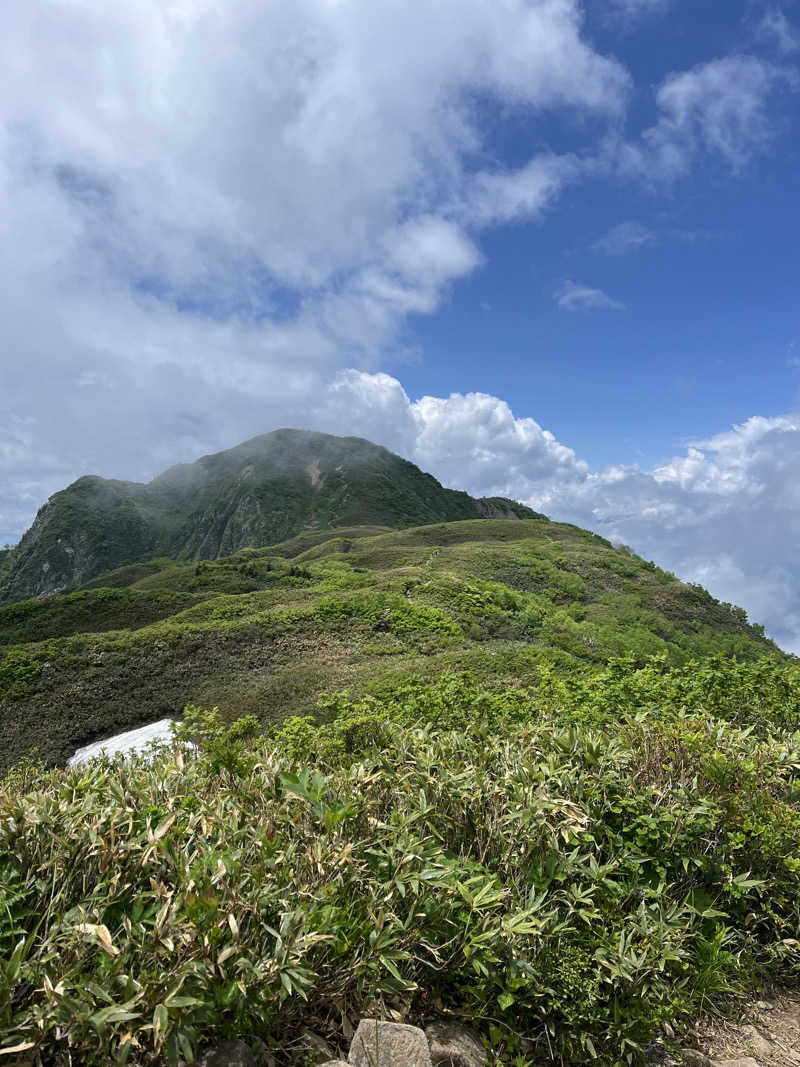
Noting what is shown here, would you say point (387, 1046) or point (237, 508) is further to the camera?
point (237, 508)

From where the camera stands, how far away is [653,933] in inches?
119

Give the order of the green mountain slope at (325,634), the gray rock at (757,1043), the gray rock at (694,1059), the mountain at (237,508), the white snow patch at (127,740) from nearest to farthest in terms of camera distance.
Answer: the gray rock at (694,1059) → the gray rock at (757,1043) → the white snow patch at (127,740) → the green mountain slope at (325,634) → the mountain at (237,508)

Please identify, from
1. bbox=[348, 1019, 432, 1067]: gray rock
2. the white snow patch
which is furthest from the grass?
the white snow patch

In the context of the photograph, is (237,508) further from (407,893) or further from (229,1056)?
(229,1056)

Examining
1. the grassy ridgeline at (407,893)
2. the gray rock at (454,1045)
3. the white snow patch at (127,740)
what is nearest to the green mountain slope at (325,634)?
the white snow patch at (127,740)

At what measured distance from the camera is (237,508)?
4119 inches

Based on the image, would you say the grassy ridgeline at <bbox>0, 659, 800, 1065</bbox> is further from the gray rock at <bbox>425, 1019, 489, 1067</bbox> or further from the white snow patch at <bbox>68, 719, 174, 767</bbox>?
the white snow patch at <bbox>68, 719, 174, 767</bbox>

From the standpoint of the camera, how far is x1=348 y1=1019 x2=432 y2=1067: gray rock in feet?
7.72

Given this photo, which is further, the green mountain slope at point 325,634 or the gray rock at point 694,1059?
the green mountain slope at point 325,634

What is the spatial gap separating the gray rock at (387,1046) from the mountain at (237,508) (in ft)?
262

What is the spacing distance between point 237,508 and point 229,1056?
10745cm

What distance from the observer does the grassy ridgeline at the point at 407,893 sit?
2164 millimetres

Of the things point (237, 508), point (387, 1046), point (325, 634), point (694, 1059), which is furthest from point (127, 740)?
point (237, 508)

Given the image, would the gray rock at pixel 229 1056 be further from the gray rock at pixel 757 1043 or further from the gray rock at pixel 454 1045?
the gray rock at pixel 757 1043
